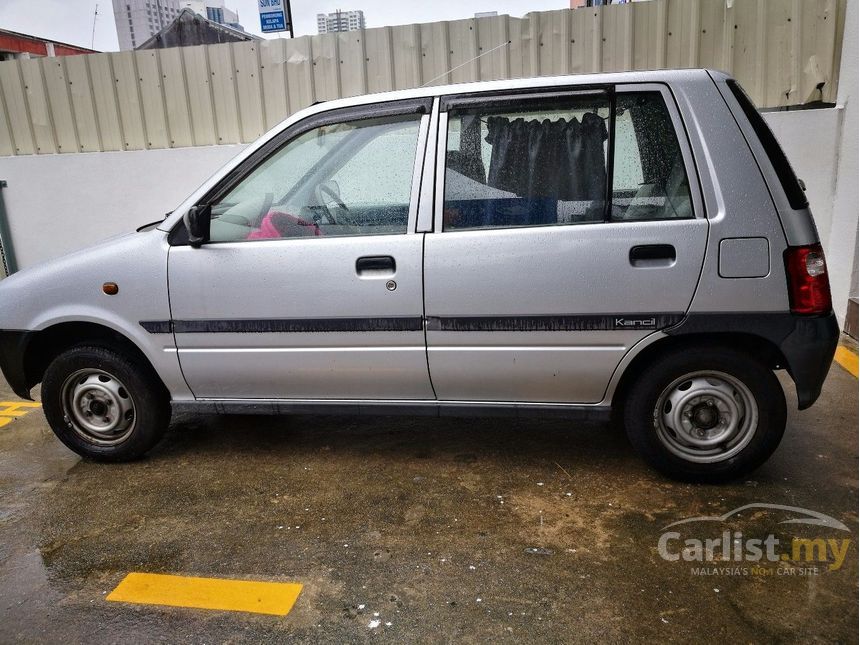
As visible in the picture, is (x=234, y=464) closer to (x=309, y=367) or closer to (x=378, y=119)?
(x=309, y=367)

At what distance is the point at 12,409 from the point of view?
4.95 metres

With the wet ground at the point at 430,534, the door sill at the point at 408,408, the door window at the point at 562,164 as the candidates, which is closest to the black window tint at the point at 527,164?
the door window at the point at 562,164

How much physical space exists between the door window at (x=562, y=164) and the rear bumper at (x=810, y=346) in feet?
2.35

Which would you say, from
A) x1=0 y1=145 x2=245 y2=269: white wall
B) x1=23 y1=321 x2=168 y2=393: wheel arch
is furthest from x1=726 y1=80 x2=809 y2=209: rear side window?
x1=0 y1=145 x2=245 y2=269: white wall

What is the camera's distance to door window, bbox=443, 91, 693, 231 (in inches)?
120

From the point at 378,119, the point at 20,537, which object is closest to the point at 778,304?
the point at 378,119

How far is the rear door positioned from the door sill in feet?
0.24

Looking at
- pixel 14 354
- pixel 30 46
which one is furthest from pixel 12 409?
pixel 30 46

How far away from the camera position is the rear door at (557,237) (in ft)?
9.91

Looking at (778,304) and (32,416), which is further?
(32,416)

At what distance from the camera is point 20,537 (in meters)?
3.12

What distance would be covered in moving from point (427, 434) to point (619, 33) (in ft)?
14.4

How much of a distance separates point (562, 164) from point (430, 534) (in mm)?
1806

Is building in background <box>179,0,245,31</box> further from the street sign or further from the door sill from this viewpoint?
the door sill
